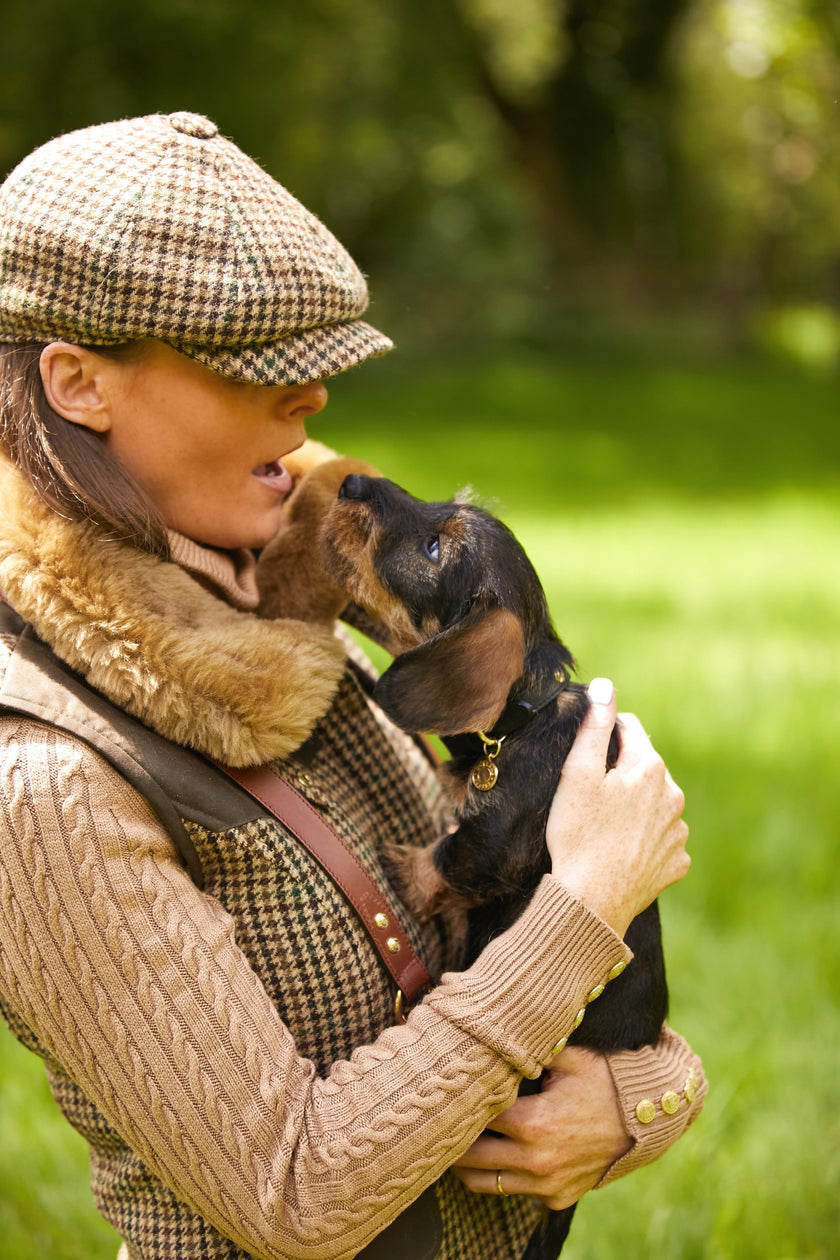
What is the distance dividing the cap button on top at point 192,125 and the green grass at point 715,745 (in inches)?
85.2

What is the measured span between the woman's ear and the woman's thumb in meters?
0.88

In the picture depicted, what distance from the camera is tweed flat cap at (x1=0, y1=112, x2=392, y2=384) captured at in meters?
1.58

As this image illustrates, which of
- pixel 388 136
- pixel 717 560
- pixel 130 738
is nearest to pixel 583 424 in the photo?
pixel 717 560

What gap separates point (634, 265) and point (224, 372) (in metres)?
25.0

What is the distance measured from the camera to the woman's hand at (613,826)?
170cm

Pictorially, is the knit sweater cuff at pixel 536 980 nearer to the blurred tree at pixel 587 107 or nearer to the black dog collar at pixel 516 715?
the black dog collar at pixel 516 715

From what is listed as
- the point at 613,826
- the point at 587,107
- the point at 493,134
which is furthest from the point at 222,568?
the point at 587,107

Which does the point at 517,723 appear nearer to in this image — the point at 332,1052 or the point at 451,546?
the point at 451,546

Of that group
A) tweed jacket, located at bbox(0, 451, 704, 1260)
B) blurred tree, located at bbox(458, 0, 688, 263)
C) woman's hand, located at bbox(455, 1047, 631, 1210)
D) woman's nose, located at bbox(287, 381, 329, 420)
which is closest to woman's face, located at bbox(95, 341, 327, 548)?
woman's nose, located at bbox(287, 381, 329, 420)

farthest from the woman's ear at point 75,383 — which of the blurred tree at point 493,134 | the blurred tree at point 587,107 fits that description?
the blurred tree at point 587,107

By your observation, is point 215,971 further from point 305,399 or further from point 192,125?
point 192,125

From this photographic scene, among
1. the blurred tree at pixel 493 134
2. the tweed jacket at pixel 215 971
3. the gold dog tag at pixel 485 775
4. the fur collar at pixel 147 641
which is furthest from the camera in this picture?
the blurred tree at pixel 493 134

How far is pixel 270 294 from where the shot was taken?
1649 mm

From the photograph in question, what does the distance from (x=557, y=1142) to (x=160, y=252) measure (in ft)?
4.61
